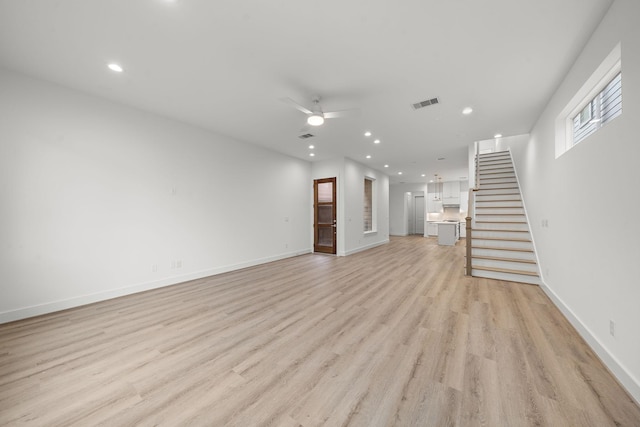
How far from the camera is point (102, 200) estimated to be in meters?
3.64

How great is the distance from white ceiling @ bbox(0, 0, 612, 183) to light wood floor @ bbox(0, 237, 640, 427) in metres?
3.18

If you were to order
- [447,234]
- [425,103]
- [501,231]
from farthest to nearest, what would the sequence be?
1. [447,234]
2. [501,231]
3. [425,103]

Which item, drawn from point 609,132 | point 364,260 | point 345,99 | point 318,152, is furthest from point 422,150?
point 609,132

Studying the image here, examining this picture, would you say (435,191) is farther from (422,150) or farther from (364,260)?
(364,260)

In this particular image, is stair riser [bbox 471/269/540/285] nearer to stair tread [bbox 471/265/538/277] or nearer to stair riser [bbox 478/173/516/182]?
stair tread [bbox 471/265/538/277]

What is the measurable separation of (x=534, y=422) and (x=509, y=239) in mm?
4604

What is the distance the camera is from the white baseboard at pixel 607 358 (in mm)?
1687

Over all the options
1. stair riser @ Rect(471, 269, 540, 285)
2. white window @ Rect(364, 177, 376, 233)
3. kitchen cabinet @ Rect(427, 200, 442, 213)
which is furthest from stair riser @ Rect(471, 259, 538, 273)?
kitchen cabinet @ Rect(427, 200, 442, 213)

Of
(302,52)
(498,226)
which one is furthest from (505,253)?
(302,52)

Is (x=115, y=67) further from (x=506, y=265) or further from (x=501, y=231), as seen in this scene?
(x=501, y=231)

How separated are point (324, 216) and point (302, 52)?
5.58 metres

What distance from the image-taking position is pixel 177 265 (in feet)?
14.8

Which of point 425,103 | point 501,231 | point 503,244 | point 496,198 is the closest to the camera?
point 425,103

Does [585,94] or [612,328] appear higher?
[585,94]
